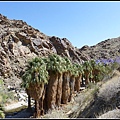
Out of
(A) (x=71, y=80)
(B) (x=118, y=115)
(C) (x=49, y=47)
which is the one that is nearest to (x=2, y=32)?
(C) (x=49, y=47)

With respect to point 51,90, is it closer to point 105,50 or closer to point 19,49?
point 19,49

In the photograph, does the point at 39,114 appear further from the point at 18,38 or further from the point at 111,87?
the point at 18,38

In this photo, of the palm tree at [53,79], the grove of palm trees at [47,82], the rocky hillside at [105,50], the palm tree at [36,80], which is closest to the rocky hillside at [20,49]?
the rocky hillside at [105,50]

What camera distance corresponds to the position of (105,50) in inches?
5625

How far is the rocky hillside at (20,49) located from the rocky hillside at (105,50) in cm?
1602

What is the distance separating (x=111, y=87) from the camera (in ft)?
62.0

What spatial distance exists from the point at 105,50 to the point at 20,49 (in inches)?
2706

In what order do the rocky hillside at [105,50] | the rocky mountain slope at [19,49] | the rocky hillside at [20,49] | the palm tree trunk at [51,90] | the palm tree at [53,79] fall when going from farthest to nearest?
the rocky hillside at [105,50]
the rocky hillside at [20,49]
the rocky mountain slope at [19,49]
the palm tree trunk at [51,90]
the palm tree at [53,79]

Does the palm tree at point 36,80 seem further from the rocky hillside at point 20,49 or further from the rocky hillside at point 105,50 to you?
the rocky hillside at point 105,50

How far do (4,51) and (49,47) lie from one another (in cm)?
2822

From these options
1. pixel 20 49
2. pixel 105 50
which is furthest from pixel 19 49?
pixel 105 50

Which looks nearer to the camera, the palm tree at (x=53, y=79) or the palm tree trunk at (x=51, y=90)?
the palm tree at (x=53, y=79)

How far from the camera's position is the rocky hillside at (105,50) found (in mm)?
132163

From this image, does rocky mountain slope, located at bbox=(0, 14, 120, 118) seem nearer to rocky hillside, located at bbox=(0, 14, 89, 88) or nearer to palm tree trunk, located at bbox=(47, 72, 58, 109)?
rocky hillside, located at bbox=(0, 14, 89, 88)
